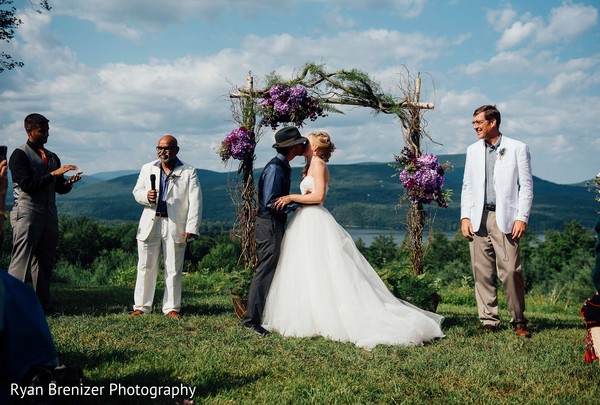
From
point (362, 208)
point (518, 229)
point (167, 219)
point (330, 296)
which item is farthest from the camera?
point (362, 208)

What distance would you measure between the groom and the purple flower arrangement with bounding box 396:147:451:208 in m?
2.68

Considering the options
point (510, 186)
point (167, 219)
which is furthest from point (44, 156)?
point (510, 186)

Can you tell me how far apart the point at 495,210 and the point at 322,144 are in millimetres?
2131

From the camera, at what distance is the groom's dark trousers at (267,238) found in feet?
22.1

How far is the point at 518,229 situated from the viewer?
21.7ft

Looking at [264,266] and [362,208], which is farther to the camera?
[362,208]

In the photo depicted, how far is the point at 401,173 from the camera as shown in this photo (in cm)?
926

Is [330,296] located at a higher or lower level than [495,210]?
lower

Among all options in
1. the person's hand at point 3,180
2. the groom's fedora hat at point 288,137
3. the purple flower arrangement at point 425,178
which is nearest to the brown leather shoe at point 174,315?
the groom's fedora hat at point 288,137

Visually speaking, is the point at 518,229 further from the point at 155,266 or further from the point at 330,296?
the point at 155,266

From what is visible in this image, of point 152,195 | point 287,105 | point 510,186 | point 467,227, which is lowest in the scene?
point 467,227

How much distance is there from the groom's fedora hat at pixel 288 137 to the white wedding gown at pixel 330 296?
1.49ft

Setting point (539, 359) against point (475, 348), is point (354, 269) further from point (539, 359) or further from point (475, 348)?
point (539, 359)

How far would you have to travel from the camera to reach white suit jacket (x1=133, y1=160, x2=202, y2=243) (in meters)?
7.64
